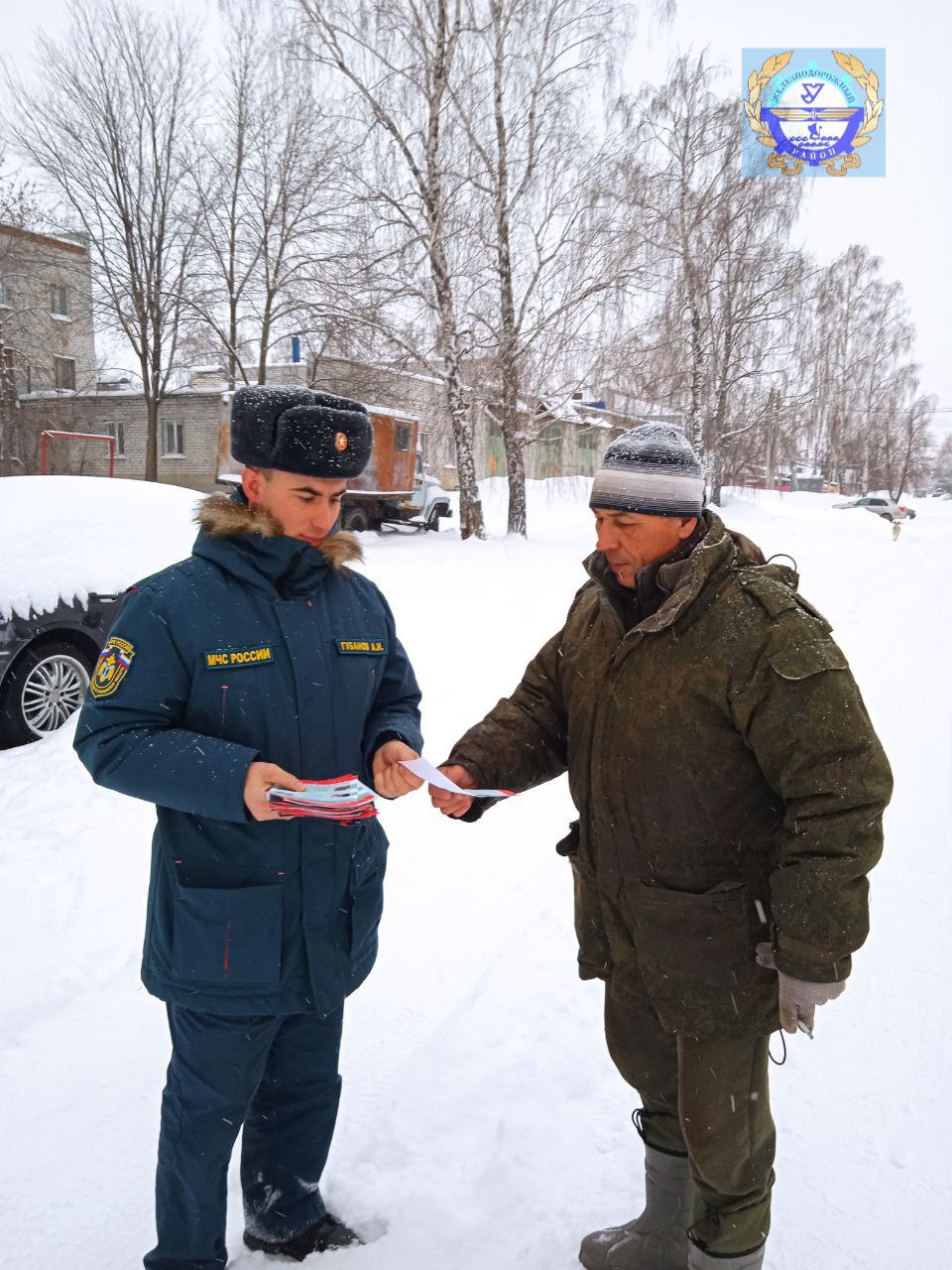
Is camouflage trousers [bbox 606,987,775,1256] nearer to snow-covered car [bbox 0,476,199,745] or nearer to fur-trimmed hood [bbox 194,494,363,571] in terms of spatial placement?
fur-trimmed hood [bbox 194,494,363,571]

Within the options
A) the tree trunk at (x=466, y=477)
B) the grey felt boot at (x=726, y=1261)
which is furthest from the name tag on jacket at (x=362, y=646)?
the tree trunk at (x=466, y=477)

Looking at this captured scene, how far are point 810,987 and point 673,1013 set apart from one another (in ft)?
1.04

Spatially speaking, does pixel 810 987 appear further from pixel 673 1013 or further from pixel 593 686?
pixel 593 686

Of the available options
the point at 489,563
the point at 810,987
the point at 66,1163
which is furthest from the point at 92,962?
the point at 489,563

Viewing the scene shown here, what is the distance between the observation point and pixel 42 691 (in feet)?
18.5

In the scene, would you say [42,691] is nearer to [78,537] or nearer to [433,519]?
[78,537]

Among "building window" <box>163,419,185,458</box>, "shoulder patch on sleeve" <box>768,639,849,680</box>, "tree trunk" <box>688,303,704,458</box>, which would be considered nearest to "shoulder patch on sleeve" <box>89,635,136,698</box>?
"shoulder patch on sleeve" <box>768,639,849,680</box>

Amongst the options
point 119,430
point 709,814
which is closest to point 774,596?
point 709,814

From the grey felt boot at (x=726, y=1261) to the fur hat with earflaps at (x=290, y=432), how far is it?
191cm

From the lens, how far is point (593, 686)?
206 cm

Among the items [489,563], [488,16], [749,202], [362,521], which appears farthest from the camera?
[749,202]

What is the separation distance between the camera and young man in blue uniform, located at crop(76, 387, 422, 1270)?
182 centimetres

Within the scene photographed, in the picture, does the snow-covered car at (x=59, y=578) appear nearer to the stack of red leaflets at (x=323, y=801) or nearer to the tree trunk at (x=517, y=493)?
the stack of red leaflets at (x=323, y=801)

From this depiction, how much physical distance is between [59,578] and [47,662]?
55 cm
